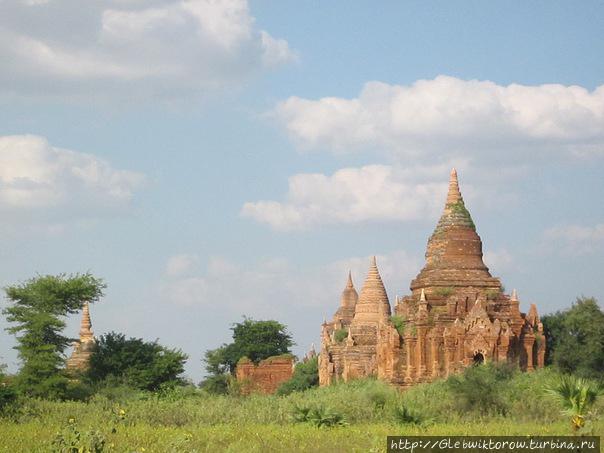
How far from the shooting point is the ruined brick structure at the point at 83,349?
46.7m

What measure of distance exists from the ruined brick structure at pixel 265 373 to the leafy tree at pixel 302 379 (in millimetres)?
1113

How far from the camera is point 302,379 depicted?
49.7m

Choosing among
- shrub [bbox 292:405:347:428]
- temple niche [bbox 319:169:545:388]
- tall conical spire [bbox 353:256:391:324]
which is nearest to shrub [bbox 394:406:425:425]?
shrub [bbox 292:405:347:428]

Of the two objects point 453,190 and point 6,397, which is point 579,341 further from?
point 6,397

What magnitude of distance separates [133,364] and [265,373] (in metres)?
8.82

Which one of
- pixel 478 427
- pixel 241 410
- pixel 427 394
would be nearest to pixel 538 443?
pixel 478 427

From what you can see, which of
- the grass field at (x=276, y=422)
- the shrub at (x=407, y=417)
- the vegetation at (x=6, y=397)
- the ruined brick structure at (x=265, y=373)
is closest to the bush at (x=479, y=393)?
the grass field at (x=276, y=422)

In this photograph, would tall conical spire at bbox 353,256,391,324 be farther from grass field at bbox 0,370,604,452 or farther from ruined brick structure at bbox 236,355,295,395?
grass field at bbox 0,370,604,452

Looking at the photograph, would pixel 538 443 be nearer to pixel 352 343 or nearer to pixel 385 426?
pixel 385 426

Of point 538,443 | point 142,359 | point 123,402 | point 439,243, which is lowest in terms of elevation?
point 538,443

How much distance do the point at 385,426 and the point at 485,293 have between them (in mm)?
14782

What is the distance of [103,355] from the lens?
1791 inches

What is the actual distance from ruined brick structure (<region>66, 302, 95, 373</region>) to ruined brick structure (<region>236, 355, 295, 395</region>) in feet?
21.5

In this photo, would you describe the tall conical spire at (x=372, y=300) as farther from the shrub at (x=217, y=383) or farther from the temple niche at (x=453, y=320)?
the shrub at (x=217, y=383)
